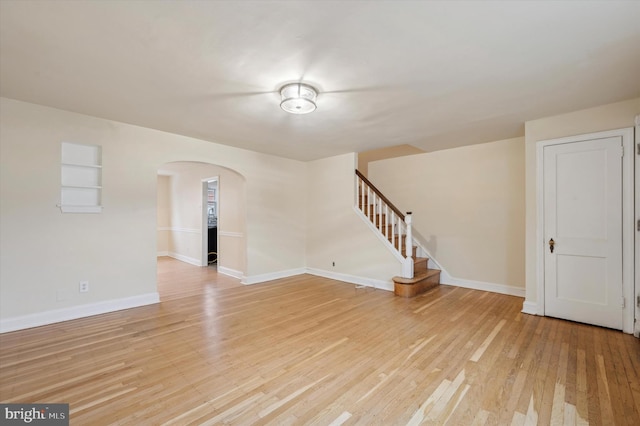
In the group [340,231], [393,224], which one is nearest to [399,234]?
[393,224]

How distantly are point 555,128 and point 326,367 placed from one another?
3.82m

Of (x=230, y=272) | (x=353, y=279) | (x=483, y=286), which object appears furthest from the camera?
(x=230, y=272)

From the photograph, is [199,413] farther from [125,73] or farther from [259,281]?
[259,281]

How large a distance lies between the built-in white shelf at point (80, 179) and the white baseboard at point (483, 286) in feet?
18.4

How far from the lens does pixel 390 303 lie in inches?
157

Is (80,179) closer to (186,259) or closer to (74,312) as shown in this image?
(74,312)

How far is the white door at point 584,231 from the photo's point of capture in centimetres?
300

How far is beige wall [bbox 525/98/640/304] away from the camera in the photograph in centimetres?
298

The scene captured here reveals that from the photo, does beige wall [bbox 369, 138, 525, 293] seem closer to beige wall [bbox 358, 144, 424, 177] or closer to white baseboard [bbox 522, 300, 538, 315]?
beige wall [bbox 358, 144, 424, 177]

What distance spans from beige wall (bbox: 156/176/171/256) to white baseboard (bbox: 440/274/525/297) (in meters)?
7.94

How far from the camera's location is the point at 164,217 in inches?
340

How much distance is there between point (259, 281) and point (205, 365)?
2.94 meters

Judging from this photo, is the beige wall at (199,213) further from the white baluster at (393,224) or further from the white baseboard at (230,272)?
the white baluster at (393,224)

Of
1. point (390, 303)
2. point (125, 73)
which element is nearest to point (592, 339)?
point (390, 303)
